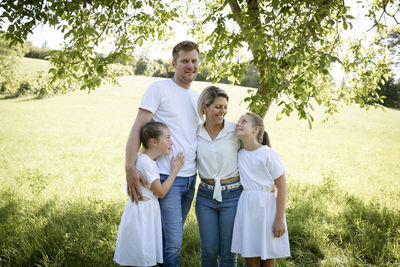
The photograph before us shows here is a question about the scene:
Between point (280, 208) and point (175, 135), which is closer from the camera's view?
point (280, 208)

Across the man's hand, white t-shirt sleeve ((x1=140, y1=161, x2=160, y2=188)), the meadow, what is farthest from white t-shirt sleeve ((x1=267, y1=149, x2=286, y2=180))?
the meadow

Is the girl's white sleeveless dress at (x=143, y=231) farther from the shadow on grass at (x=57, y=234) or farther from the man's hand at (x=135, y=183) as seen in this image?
the shadow on grass at (x=57, y=234)

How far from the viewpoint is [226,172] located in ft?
10.3

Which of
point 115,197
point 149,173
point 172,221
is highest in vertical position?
point 149,173

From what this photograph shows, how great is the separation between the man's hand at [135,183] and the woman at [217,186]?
0.74 metres

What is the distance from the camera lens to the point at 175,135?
10.5 ft

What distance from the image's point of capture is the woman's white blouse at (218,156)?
314 centimetres

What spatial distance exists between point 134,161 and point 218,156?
0.98m

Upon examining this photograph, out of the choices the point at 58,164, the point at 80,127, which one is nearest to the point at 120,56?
the point at 58,164

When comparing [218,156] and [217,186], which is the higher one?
[218,156]

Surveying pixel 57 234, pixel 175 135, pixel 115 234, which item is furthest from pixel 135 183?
pixel 57 234

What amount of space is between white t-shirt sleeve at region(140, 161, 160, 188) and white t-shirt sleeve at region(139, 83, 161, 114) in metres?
0.64

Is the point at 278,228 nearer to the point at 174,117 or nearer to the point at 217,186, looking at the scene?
the point at 217,186

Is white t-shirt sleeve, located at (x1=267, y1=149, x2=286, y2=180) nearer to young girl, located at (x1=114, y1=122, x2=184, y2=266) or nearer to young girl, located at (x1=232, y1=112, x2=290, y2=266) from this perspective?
young girl, located at (x1=232, y1=112, x2=290, y2=266)
